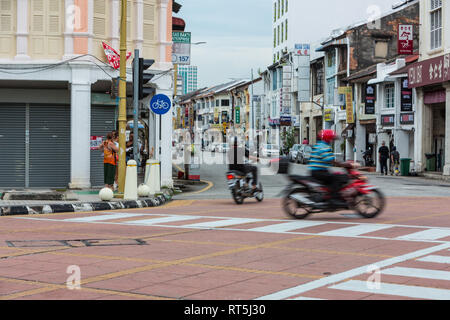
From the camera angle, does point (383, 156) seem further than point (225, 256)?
Yes

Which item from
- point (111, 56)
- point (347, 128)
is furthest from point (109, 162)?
point (347, 128)

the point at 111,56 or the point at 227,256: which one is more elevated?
the point at 111,56

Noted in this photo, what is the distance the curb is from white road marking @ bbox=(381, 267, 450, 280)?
9.79 meters

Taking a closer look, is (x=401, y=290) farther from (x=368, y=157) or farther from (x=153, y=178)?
(x=368, y=157)

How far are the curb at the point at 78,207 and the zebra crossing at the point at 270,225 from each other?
96 cm

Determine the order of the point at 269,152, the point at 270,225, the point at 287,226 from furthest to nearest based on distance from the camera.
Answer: the point at 269,152, the point at 270,225, the point at 287,226

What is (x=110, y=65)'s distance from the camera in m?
23.6

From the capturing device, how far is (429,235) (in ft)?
36.8

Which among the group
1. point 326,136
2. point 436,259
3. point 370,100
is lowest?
point 436,259

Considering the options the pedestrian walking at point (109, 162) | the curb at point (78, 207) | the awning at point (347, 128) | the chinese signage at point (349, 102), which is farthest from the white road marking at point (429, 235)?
the awning at point (347, 128)

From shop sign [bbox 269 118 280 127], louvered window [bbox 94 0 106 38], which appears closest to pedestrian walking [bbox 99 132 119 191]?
louvered window [bbox 94 0 106 38]

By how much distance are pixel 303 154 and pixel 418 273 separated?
47.6 metres
